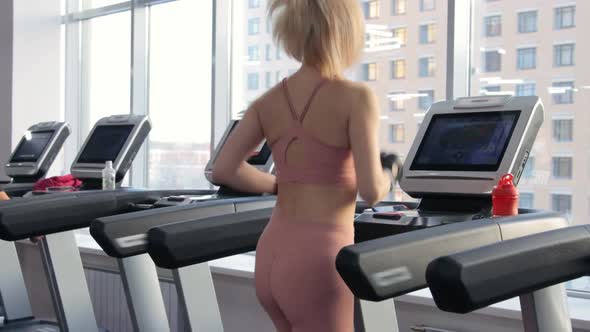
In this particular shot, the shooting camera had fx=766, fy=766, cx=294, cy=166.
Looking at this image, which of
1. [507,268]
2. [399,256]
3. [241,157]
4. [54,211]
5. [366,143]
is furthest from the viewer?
[54,211]

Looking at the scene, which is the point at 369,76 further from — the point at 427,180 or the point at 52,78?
the point at 52,78

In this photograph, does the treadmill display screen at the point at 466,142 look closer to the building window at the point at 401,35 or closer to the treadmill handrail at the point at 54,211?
the treadmill handrail at the point at 54,211

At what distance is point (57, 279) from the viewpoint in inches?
114

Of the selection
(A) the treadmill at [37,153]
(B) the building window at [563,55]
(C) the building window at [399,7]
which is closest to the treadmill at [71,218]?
(A) the treadmill at [37,153]

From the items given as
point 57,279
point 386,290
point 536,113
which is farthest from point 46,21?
point 386,290

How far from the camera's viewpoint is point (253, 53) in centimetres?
445

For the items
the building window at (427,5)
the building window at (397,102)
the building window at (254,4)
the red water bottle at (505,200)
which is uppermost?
the building window at (254,4)

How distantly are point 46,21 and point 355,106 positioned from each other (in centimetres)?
448

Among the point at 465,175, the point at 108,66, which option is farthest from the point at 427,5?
the point at 108,66

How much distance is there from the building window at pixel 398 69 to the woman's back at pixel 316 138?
205cm

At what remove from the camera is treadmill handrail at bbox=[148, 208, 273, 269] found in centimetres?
187

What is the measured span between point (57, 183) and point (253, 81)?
134 cm

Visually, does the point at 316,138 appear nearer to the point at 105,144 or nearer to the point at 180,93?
the point at 105,144

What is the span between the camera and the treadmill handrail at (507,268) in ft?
3.93
